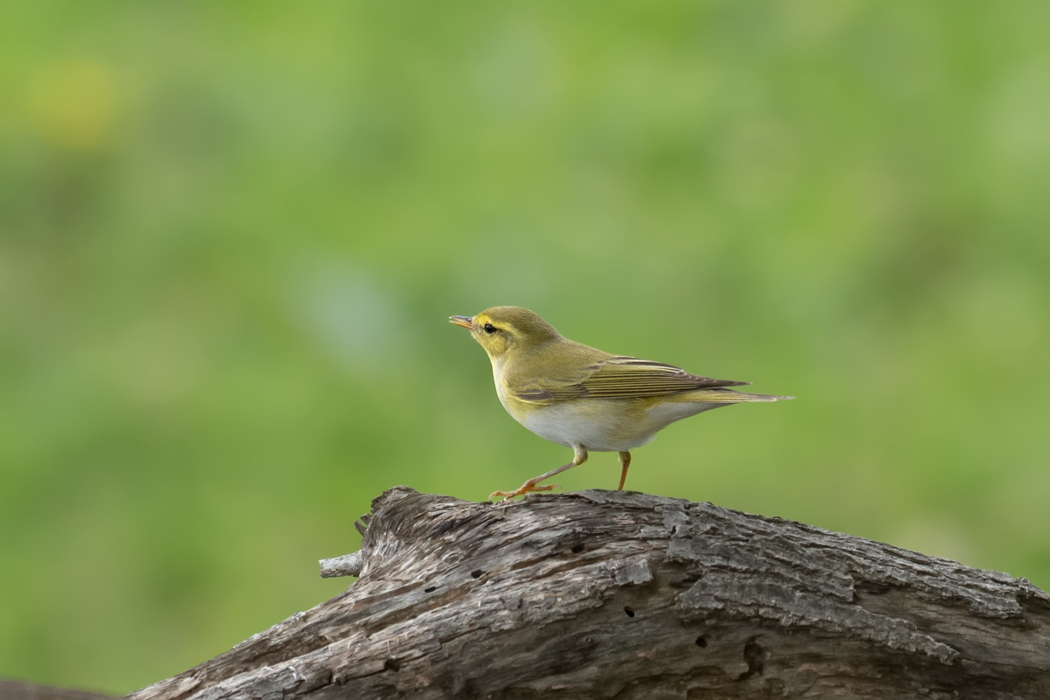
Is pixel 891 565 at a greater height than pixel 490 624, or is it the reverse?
pixel 891 565

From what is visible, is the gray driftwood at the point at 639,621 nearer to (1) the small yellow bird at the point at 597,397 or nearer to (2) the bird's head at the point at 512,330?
(1) the small yellow bird at the point at 597,397

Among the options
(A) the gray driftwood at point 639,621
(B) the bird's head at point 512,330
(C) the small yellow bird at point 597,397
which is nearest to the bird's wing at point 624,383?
(C) the small yellow bird at point 597,397

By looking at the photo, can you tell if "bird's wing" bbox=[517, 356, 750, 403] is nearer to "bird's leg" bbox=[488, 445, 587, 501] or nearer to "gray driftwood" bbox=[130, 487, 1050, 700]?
"bird's leg" bbox=[488, 445, 587, 501]

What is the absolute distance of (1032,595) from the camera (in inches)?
156

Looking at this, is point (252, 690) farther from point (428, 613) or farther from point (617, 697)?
point (617, 697)

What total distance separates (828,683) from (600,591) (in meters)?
0.87

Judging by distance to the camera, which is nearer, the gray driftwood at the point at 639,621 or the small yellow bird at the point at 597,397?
the gray driftwood at the point at 639,621

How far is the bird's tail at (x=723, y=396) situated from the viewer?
396cm

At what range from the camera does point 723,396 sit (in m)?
4.09

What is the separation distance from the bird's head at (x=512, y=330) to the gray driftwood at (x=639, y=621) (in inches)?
46.8

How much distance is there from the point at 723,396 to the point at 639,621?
0.99 meters

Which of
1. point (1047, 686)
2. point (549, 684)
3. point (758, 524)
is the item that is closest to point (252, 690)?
point (549, 684)

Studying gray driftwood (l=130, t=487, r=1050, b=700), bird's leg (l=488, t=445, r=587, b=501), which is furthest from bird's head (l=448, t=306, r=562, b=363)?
gray driftwood (l=130, t=487, r=1050, b=700)

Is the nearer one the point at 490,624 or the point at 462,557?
the point at 490,624
